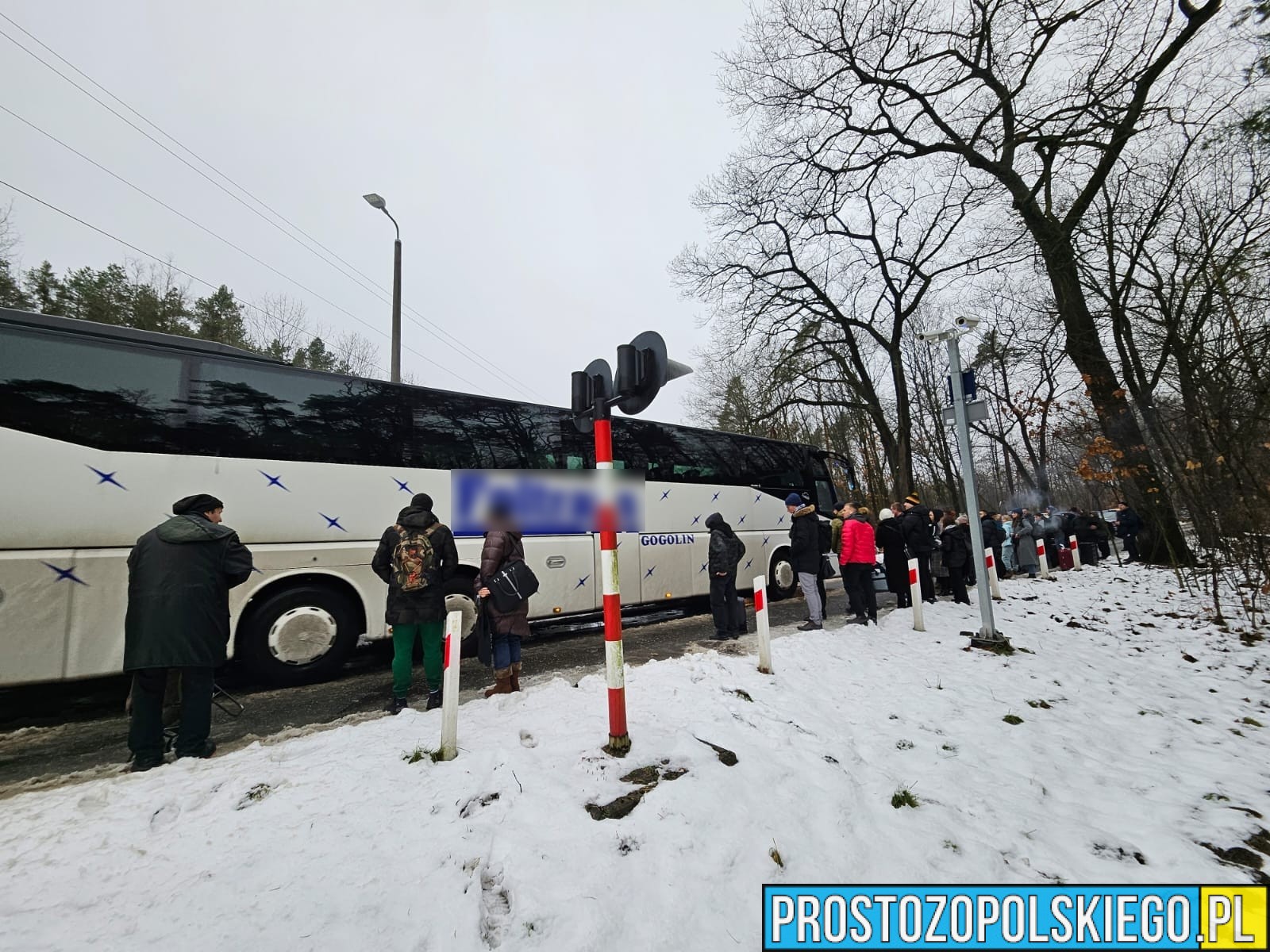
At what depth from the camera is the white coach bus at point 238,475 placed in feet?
14.5

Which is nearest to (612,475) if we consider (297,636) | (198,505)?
(198,505)

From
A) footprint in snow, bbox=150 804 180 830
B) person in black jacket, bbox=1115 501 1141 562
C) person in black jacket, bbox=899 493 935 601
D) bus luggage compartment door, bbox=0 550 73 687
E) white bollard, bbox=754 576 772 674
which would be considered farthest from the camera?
person in black jacket, bbox=1115 501 1141 562

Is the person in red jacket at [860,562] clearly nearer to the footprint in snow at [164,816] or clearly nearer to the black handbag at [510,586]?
the black handbag at [510,586]

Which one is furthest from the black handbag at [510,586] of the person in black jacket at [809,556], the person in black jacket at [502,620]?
the person in black jacket at [809,556]

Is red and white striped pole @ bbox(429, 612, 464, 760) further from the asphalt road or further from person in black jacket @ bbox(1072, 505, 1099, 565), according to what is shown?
person in black jacket @ bbox(1072, 505, 1099, 565)

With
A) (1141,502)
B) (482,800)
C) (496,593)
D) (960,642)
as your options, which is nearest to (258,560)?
(496,593)

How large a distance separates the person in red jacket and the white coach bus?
151 inches

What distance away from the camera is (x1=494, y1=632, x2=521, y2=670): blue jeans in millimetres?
4543

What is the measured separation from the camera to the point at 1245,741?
3.79m

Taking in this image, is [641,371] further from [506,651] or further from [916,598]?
[916,598]

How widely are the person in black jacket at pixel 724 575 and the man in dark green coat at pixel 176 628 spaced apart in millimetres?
5251

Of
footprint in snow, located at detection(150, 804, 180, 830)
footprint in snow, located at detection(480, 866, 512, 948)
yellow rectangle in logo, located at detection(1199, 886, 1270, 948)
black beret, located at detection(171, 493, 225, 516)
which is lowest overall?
yellow rectangle in logo, located at detection(1199, 886, 1270, 948)

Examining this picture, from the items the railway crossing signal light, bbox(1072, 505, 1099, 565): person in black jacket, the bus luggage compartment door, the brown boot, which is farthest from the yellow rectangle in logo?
bbox(1072, 505, 1099, 565): person in black jacket

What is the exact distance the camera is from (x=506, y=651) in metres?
4.58
